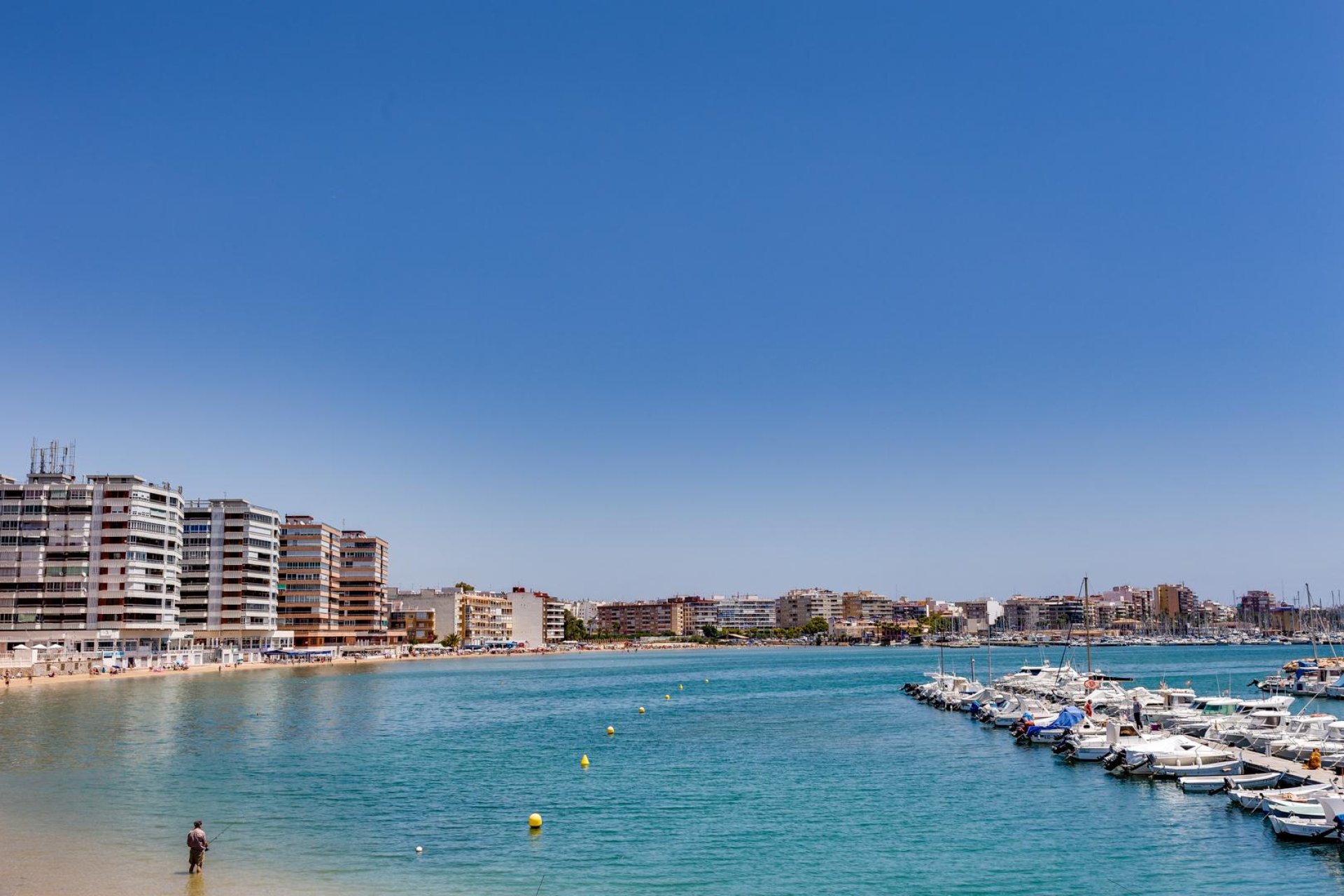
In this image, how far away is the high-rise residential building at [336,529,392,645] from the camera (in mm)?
188125

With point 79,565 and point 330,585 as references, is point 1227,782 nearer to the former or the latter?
point 79,565

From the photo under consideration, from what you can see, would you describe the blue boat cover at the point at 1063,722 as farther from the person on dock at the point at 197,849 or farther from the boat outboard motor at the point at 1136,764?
the person on dock at the point at 197,849

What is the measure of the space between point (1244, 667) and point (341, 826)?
14720 cm

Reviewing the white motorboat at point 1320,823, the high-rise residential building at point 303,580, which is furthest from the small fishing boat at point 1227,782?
the high-rise residential building at point 303,580

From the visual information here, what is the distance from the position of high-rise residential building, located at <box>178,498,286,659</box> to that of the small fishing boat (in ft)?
440

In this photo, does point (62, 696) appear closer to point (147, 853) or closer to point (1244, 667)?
point (147, 853)

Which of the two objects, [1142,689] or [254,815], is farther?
[1142,689]

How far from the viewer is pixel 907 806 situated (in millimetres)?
39750

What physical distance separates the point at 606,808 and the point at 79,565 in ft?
367

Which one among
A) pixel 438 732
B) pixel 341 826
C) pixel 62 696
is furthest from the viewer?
pixel 62 696

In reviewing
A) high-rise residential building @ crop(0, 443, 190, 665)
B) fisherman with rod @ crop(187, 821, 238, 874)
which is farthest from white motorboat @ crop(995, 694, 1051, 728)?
high-rise residential building @ crop(0, 443, 190, 665)

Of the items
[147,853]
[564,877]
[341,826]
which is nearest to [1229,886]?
[564,877]

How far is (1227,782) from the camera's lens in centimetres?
4019

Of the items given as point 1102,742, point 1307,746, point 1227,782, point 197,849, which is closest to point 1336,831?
point 1227,782
